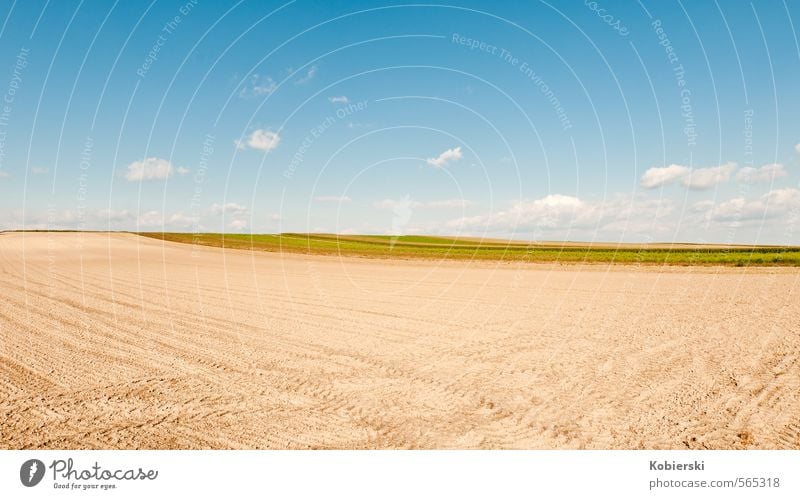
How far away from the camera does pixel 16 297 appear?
18641 millimetres

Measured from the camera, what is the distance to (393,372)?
9742 millimetres

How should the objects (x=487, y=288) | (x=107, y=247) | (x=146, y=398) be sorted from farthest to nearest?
(x=107, y=247) < (x=487, y=288) < (x=146, y=398)

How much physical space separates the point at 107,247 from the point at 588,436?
65.9 metres

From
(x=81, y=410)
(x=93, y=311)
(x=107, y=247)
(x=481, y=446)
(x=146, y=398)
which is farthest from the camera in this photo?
(x=107, y=247)

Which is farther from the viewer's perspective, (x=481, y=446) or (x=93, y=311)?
(x=93, y=311)

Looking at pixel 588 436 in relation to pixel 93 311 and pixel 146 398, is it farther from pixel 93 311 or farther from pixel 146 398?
pixel 93 311

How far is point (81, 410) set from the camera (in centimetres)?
739

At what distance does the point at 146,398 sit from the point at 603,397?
8.49 meters

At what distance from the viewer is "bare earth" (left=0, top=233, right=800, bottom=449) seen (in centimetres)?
679

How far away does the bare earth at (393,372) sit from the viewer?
6.79 meters

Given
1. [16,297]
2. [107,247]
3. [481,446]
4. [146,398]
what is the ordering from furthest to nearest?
[107,247], [16,297], [146,398], [481,446]
